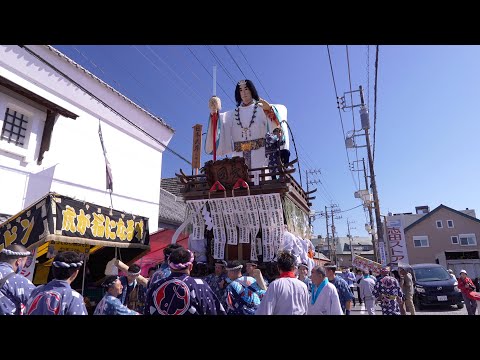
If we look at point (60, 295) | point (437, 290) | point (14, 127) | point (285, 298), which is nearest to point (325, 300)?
point (285, 298)

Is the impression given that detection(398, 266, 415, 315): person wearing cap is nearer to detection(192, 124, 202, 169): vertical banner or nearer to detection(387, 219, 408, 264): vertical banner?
detection(387, 219, 408, 264): vertical banner

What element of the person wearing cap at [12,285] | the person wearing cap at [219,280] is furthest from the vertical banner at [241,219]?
the person wearing cap at [12,285]

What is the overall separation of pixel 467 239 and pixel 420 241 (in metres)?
4.62

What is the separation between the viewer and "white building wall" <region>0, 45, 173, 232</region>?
326 inches

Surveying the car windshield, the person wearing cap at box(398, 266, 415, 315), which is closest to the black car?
the car windshield

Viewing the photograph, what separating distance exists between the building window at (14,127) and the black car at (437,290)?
15149 millimetres

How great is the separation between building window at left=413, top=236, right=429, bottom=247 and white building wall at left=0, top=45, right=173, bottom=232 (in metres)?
33.4
